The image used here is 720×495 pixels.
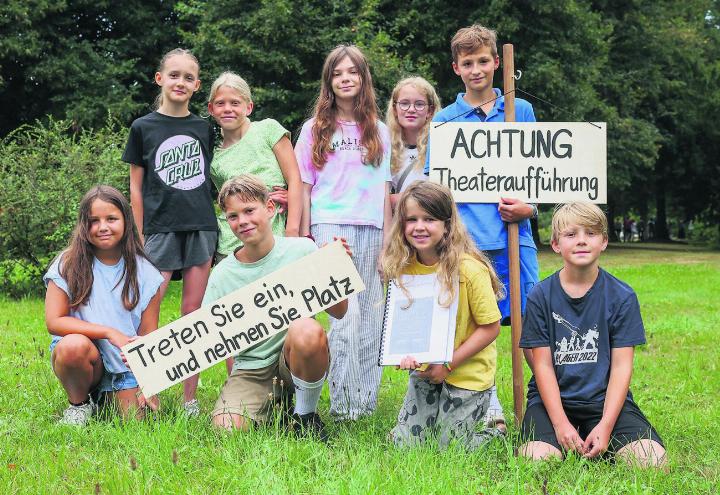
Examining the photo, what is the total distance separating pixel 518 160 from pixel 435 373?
1.25 meters

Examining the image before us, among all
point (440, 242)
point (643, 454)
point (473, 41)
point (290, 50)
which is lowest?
point (643, 454)

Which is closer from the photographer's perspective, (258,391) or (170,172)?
(258,391)

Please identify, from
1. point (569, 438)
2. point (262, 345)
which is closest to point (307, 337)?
point (262, 345)

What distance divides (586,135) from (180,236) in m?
2.37

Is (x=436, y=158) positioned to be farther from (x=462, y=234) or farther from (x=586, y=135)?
(x=586, y=135)

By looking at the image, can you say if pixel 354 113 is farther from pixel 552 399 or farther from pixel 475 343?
pixel 552 399

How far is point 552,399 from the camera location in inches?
145

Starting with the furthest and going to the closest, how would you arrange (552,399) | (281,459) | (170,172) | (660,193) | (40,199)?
(660,193) → (40,199) → (170,172) → (552,399) → (281,459)

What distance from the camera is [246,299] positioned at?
4.00 meters

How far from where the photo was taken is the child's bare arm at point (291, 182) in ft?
15.4

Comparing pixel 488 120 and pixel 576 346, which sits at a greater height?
pixel 488 120

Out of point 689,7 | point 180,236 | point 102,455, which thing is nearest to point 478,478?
point 102,455

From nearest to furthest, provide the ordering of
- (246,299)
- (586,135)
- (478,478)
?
(478,478), (246,299), (586,135)

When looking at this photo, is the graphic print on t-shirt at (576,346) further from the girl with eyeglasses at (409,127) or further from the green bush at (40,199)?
the green bush at (40,199)
